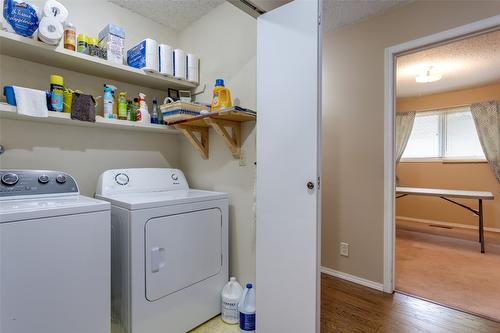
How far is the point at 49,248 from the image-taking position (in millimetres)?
1053

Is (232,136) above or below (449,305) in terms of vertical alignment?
above

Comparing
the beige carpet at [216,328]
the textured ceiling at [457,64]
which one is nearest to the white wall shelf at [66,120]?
the beige carpet at [216,328]

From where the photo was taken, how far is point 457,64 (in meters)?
3.27

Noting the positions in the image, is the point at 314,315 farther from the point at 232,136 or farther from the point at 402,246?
the point at 402,246

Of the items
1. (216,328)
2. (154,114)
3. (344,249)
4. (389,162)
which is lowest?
(216,328)

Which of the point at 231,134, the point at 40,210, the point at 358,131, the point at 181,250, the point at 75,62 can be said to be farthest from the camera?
the point at 358,131

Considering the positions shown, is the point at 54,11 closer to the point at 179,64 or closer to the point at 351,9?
the point at 179,64

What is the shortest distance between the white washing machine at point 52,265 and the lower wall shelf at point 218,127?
81 cm

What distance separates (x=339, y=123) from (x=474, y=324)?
1.81 m

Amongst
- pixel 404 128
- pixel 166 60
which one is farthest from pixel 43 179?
pixel 404 128

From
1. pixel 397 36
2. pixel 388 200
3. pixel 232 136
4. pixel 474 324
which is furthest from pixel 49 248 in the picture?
pixel 397 36

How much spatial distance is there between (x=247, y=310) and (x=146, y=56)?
1887mm

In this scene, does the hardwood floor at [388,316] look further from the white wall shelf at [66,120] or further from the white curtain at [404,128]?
the white curtain at [404,128]

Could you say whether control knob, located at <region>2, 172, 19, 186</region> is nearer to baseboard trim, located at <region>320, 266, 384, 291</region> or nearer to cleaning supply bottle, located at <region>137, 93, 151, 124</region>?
cleaning supply bottle, located at <region>137, 93, 151, 124</region>
